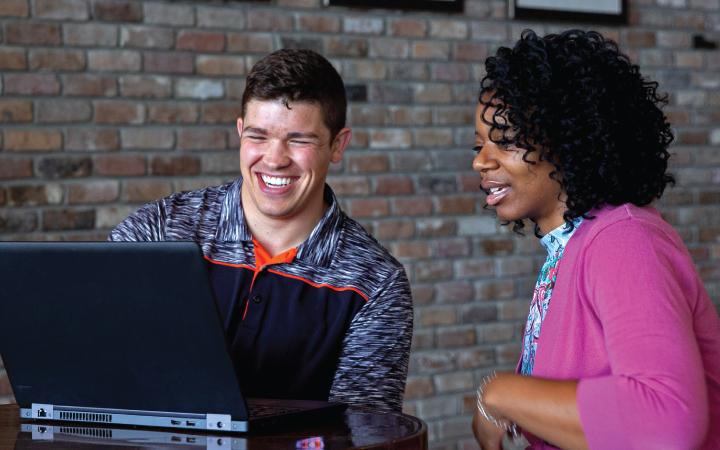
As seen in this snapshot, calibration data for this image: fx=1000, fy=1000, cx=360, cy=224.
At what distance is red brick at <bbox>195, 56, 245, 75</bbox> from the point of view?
3086 mm

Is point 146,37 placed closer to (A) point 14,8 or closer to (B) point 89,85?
(B) point 89,85

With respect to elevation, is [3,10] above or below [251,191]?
above

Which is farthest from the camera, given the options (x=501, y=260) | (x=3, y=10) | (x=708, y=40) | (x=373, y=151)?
(x=708, y=40)

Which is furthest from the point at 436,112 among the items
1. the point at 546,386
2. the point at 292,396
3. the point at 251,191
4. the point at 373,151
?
the point at 546,386

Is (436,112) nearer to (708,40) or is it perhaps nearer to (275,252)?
(708,40)

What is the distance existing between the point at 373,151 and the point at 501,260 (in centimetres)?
65

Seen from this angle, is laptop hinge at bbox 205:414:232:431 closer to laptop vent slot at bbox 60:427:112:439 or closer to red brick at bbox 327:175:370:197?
laptop vent slot at bbox 60:427:112:439

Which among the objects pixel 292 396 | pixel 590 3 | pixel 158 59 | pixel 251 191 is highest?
pixel 590 3

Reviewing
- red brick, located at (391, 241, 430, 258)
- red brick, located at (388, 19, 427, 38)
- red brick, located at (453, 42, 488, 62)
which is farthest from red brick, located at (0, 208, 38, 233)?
red brick, located at (453, 42, 488, 62)

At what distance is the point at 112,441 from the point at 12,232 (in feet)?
5.24

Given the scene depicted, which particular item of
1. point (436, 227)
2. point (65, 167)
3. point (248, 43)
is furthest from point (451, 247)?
point (65, 167)

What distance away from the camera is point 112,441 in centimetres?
140

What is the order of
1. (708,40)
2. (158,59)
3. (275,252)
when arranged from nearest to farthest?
(275,252) < (158,59) < (708,40)

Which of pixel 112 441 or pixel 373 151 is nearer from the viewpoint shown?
pixel 112 441
